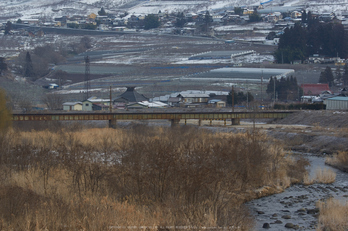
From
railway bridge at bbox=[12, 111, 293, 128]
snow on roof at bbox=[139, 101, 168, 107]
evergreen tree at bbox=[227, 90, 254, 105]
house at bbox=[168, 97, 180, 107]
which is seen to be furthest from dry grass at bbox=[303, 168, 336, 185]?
house at bbox=[168, 97, 180, 107]

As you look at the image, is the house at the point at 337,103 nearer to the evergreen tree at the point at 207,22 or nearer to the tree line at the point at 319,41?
the tree line at the point at 319,41

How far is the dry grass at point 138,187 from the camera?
993cm

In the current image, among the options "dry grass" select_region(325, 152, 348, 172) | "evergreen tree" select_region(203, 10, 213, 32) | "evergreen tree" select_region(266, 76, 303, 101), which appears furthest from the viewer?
"evergreen tree" select_region(203, 10, 213, 32)

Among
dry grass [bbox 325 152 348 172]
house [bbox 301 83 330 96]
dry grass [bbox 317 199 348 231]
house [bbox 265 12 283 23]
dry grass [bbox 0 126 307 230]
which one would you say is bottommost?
house [bbox 301 83 330 96]

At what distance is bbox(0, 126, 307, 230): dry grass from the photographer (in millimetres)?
9930

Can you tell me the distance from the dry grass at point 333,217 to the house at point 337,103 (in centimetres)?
2969

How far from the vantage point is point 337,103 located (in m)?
43.1

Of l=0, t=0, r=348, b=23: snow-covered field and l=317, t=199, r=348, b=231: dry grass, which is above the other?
l=0, t=0, r=348, b=23: snow-covered field

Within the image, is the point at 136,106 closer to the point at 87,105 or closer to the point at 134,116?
the point at 87,105

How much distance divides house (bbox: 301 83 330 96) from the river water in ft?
119

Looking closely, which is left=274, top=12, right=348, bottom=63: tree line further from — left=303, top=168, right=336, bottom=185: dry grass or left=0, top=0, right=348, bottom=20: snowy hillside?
left=303, top=168, right=336, bottom=185: dry grass

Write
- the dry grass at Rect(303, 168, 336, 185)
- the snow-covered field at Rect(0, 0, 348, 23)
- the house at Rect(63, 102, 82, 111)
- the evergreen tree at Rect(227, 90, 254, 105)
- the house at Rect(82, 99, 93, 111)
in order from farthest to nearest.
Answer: the snow-covered field at Rect(0, 0, 348, 23)
the evergreen tree at Rect(227, 90, 254, 105)
the house at Rect(82, 99, 93, 111)
the house at Rect(63, 102, 82, 111)
the dry grass at Rect(303, 168, 336, 185)

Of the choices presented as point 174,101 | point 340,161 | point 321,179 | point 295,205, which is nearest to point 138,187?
point 295,205

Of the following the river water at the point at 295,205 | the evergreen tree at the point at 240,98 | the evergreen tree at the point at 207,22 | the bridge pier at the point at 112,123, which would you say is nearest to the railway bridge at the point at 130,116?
the bridge pier at the point at 112,123
